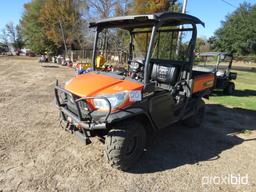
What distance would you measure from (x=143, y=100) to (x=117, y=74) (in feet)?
2.86

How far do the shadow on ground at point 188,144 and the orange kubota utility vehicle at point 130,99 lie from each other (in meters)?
0.37

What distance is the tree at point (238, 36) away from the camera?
114 ft

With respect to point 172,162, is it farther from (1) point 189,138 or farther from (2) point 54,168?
(2) point 54,168

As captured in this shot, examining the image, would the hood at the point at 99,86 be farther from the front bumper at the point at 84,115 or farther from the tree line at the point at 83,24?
the tree line at the point at 83,24

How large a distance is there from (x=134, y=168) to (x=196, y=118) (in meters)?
2.26

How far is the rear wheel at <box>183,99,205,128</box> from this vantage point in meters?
4.83

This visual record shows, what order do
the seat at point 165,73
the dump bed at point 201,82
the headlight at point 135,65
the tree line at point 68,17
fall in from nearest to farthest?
the headlight at point 135,65 < the seat at point 165,73 < the dump bed at point 201,82 < the tree line at point 68,17

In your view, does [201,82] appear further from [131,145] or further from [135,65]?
[131,145]

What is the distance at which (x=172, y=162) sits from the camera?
3512 mm

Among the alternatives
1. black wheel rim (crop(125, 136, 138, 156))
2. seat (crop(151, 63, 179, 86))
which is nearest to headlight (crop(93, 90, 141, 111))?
black wheel rim (crop(125, 136, 138, 156))

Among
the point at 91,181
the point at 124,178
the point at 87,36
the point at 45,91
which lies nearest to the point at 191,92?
the point at 124,178

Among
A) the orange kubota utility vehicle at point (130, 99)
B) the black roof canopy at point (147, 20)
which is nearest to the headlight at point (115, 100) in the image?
the orange kubota utility vehicle at point (130, 99)

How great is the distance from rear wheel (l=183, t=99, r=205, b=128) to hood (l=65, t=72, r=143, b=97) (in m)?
2.14

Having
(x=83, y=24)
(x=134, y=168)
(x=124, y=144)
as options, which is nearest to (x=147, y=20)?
(x=124, y=144)
